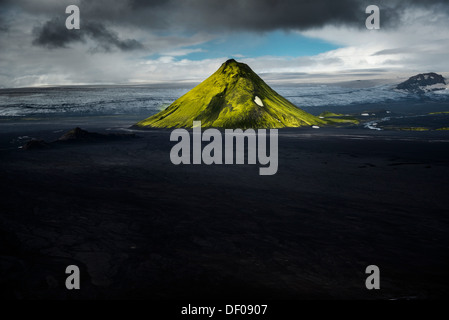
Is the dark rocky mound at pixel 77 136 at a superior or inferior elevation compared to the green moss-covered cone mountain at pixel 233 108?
inferior

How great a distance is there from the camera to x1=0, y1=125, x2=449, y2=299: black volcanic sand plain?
36.7 feet

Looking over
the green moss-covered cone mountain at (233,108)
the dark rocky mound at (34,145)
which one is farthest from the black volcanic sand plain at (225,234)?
the green moss-covered cone mountain at (233,108)

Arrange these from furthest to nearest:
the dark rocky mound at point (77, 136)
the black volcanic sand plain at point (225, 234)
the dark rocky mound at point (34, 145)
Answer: the dark rocky mound at point (77, 136) < the dark rocky mound at point (34, 145) < the black volcanic sand plain at point (225, 234)

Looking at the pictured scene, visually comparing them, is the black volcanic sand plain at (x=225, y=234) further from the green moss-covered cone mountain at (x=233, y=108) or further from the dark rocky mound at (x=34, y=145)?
the green moss-covered cone mountain at (x=233, y=108)

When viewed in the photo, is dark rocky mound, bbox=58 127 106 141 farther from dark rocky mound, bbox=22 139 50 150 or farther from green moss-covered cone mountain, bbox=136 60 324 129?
green moss-covered cone mountain, bbox=136 60 324 129

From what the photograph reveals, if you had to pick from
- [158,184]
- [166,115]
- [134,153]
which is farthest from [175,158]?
[166,115]

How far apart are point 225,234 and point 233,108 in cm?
9324

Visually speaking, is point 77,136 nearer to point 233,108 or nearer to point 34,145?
point 34,145

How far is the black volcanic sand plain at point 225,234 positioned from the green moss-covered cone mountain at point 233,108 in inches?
2748

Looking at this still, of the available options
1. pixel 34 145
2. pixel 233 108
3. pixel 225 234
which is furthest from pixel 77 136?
pixel 225 234

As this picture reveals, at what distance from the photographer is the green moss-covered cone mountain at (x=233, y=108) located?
10244 centimetres

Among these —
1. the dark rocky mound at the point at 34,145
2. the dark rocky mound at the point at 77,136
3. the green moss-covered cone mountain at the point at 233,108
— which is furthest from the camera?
the green moss-covered cone mountain at the point at 233,108

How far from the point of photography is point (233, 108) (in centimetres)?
10731
